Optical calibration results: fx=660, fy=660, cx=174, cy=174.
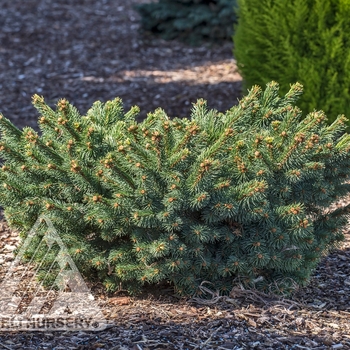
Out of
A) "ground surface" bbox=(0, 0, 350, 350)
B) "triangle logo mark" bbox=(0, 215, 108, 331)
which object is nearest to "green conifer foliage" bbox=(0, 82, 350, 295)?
"triangle logo mark" bbox=(0, 215, 108, 331)

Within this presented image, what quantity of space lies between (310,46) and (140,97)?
8.02 feet

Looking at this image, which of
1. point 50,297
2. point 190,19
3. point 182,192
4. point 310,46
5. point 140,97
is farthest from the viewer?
point 190,19

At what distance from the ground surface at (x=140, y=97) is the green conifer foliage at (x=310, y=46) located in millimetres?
1377

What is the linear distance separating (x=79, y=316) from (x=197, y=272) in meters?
0.65

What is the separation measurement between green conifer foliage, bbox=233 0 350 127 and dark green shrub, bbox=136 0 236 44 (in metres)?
3.62

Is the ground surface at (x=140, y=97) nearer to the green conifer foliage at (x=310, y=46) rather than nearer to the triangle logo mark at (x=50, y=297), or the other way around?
the triangle logo mark at (x=50, y=297)

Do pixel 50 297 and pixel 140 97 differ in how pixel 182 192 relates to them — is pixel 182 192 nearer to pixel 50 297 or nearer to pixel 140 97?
pixel 50 297

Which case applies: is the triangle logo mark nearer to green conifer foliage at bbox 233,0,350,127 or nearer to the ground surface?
the ground surface

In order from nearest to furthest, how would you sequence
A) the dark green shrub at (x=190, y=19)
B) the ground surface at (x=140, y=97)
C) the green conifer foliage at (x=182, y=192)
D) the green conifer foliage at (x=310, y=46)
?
the ground surface at (x=140, y=97)
the green conifer foliage at (x=182, y=192)
the green conifer foliage at (x=310, y=46)
the dark green shrub at (x=190, y=19)

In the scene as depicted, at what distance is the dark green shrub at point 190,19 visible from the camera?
9883 mm

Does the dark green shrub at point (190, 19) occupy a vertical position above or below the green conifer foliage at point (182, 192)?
below

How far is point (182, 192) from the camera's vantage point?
10.9 feet

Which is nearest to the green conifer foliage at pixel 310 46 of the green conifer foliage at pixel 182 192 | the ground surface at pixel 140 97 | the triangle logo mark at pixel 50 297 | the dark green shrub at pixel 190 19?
the ground surface at pixel 140 97

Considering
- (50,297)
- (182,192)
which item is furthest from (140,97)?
(182,192)
